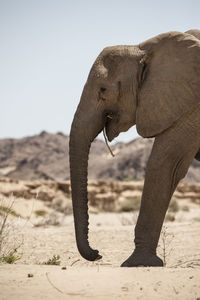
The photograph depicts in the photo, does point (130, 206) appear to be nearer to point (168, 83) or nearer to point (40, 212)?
point (40, 212)

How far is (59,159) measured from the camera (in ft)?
196

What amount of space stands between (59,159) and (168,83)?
5486 centimetres

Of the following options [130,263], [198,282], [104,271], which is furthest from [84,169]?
[198,282]

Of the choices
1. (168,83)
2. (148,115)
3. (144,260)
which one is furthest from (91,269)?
(168,83)

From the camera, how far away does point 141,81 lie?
5555mm

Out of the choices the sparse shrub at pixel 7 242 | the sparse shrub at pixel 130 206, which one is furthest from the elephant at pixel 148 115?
the sparse shrub at pixel 130 206

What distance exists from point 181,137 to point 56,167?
51.8 metres

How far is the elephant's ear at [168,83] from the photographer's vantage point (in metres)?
5.12

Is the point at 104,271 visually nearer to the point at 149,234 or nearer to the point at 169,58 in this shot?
the point at 149,234

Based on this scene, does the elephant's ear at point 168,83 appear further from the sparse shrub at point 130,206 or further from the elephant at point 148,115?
the sparse shrub at point 130,206

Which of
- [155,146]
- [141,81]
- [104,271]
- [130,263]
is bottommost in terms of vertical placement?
[130,263]

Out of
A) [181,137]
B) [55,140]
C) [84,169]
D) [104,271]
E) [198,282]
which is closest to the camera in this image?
[198,282]

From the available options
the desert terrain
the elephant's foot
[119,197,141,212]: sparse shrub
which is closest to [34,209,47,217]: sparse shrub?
the desert terrain

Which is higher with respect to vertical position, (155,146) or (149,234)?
(155,146)
